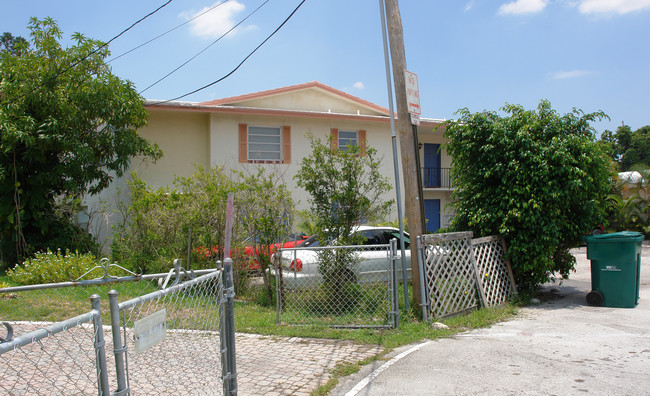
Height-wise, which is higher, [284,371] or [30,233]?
[30,233]

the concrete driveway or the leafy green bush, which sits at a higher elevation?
the leafy green bush

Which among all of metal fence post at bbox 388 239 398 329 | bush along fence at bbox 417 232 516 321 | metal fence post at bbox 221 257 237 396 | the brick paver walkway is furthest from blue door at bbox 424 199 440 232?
metal fence post at bbox 221 257 237 396

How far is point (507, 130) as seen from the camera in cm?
877

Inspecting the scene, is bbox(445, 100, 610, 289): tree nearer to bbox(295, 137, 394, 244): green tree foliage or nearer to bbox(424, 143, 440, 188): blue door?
bbox(295, 137, 394, 244): green tree foliage

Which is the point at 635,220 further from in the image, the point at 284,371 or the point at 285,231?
the point at 284,371

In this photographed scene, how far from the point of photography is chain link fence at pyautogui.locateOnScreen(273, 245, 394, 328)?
740 cm

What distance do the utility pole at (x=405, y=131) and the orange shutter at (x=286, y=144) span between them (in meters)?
Result: 10.0

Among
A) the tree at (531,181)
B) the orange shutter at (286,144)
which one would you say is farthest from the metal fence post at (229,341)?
the orange shutter at (286,144)

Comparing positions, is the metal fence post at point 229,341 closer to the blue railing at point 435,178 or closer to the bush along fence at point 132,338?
the bush along fence at point 132,338

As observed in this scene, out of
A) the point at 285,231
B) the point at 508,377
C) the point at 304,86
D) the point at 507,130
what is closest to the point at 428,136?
the point at 304,86

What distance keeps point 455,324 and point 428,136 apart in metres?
15.9

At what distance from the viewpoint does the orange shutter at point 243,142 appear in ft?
55.8

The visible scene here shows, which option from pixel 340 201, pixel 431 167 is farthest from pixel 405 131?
pixel 431 167

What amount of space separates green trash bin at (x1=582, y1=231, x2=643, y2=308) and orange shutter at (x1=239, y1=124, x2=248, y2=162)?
11749 mm
